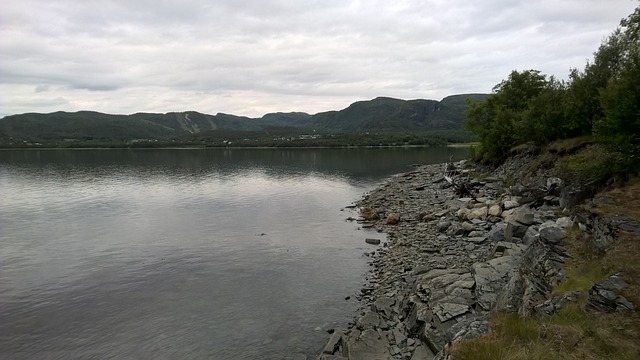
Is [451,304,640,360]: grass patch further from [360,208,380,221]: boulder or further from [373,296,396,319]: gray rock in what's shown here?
[360,208,380,221]: boulder

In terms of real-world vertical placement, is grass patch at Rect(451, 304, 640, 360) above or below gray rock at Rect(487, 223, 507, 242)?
above

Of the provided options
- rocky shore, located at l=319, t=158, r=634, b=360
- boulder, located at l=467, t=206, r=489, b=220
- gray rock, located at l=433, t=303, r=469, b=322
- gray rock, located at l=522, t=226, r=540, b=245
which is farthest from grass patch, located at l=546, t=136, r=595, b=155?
gray rock, located at l=433, t=303, r=469, b=322

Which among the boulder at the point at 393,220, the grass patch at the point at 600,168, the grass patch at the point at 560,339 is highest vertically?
the grass patch at the point at 600,168

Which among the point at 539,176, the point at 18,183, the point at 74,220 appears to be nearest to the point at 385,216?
the point at 539,176

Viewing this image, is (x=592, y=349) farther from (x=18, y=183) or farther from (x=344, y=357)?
(x=18, y=183)

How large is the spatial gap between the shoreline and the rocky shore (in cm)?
5

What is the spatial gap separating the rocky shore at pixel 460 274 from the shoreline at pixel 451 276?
0.05 meters

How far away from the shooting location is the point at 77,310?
2425 cm

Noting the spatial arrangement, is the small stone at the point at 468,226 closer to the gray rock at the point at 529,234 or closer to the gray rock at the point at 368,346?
the gray rock at the point at 529,234

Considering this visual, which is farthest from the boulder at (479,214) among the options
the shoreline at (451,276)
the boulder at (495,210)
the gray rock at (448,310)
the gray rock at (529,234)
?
the gray rock at (448,310)

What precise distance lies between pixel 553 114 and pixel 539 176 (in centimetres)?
1016

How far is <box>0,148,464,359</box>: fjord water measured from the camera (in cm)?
2028

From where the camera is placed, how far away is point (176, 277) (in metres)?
29.4

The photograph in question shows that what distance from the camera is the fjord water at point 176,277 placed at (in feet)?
66.5
